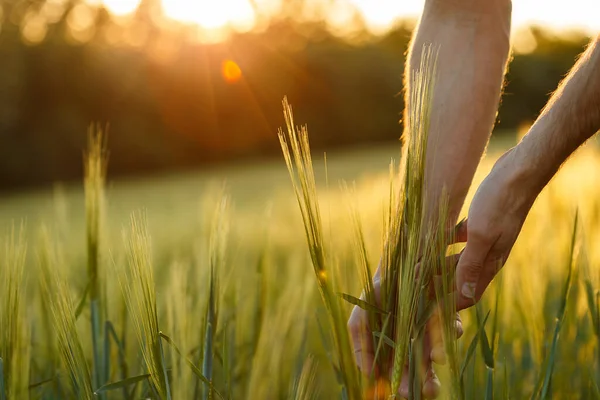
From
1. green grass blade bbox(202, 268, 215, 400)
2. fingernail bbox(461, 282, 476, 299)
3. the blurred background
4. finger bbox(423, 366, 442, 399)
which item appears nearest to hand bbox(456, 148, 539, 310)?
fingernail bbox(461, 282, 476, 299)

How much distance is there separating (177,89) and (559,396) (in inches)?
415

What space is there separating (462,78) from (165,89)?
10.4 m

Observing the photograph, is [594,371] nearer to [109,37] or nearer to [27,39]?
[27,39]

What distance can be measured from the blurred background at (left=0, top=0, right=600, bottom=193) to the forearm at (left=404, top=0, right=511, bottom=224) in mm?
8007

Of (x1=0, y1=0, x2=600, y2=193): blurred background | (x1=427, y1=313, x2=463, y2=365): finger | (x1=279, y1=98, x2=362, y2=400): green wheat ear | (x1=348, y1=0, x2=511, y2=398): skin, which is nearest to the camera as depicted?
(x1=279, y1=98, x2=362, y2=400): green wheat ear

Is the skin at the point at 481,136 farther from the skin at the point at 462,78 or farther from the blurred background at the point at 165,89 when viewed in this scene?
the blurred background at the point at 165,89

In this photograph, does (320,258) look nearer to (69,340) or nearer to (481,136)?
(69,340)

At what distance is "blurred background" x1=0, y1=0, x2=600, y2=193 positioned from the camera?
10477mm

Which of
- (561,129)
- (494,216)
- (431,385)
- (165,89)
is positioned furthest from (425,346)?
(165,89)

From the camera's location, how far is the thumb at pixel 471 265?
2.51ft

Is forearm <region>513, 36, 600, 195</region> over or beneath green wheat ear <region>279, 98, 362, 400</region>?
over

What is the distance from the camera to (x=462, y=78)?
3.30 feet

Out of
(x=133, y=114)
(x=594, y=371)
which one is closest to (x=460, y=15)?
(x=594, y=371)

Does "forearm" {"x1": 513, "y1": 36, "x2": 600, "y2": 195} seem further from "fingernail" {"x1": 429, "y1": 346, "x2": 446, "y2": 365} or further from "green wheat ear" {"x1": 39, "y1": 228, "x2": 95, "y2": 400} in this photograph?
"green wheat ear" {"x1": 39, "y1": 228, "x2": 95, "y2": 400}
